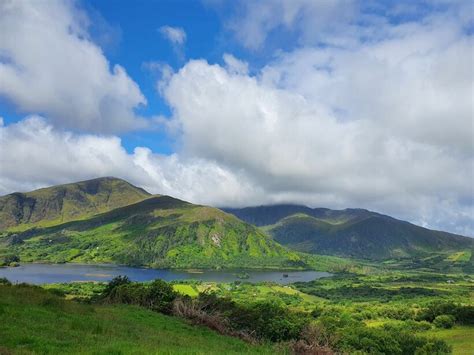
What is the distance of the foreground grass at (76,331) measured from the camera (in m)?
14.4

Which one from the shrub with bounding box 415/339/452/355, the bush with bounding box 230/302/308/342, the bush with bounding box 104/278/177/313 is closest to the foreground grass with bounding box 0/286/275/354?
the bush with bounding box 104/278/177/313

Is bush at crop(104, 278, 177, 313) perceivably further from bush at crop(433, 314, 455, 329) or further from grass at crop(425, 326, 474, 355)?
bush at crop(433, 314, 455, 329)

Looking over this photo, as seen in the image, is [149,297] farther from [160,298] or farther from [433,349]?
[433,349]

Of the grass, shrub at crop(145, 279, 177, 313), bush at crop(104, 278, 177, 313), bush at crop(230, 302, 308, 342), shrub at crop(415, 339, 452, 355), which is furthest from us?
the grass

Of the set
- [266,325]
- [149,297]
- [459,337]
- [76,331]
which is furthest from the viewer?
[459,337]

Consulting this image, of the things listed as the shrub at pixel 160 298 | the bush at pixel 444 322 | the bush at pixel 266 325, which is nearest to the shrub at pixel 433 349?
the bush at pixel 266 325

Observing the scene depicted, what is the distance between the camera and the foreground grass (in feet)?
47.1

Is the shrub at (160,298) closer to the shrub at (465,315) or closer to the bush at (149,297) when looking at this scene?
the bush at (149,297)

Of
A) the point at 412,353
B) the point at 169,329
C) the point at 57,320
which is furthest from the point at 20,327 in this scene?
the point at 412,353

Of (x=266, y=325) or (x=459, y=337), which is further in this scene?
(x=459, y=337)

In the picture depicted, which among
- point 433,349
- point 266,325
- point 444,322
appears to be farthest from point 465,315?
point 266,325

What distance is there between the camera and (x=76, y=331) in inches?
778

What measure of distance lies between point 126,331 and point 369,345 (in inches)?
2345

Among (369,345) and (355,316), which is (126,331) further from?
(355,316)
